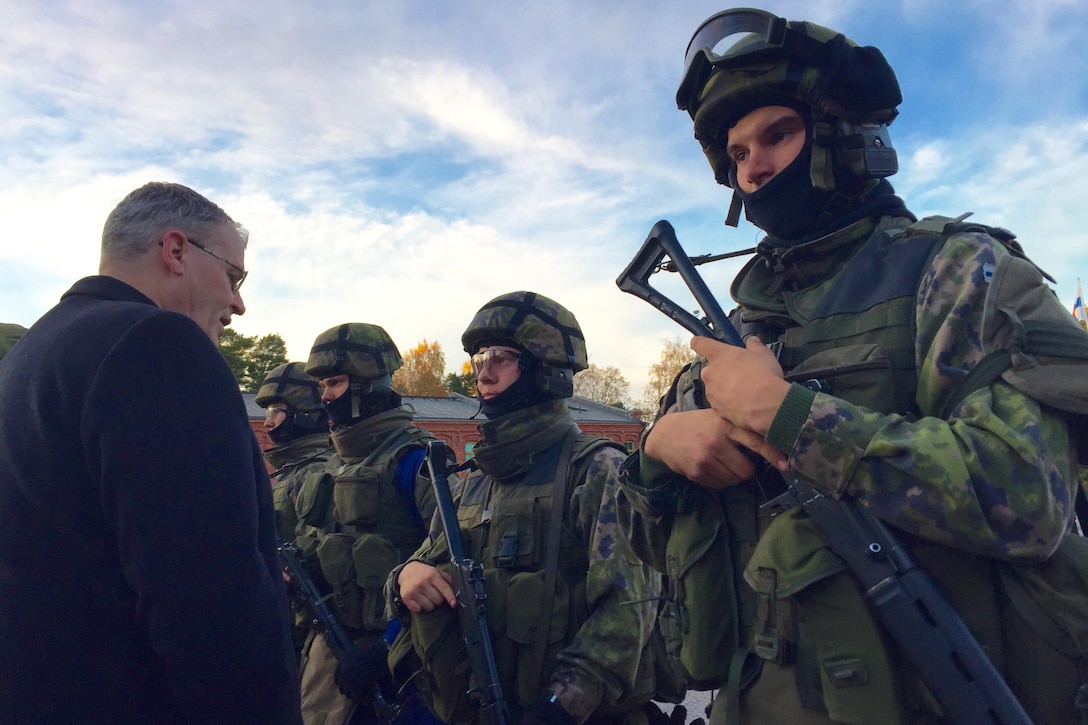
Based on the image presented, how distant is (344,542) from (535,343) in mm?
1824

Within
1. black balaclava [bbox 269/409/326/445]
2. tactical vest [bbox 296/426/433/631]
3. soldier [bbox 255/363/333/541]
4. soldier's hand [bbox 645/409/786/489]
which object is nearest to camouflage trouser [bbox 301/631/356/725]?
tactical vest [bbox 296/426/433/631]

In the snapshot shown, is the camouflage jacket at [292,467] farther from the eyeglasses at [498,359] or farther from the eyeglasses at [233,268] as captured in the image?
the eyeglasses at [233,268]

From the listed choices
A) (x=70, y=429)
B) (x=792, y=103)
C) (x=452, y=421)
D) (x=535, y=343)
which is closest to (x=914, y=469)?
(x=792, y=103)

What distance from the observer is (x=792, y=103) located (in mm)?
2176

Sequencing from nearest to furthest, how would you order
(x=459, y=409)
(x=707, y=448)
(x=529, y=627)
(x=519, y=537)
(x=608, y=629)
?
(x=707, y=448)
(x=608, y=629)
(x=529, y=627)
(x=519, y=537)
(x=459, y=409)

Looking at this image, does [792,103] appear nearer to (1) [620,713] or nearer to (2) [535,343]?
(2) [535,343]

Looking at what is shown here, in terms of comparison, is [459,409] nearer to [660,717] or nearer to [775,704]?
[660,717]

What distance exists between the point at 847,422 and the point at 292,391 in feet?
20.0

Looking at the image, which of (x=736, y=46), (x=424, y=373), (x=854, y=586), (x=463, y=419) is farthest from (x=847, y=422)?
(x=424, y=373)

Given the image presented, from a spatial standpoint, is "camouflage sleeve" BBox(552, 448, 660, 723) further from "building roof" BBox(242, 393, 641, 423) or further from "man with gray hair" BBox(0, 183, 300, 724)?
"building roof" BBox(242, 393, 641, 423)

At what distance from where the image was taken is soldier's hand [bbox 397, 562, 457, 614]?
3.36 meters

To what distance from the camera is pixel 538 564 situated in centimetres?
339

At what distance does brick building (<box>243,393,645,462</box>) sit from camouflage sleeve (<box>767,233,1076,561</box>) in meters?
29.1

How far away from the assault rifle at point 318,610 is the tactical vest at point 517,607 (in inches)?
40.2
